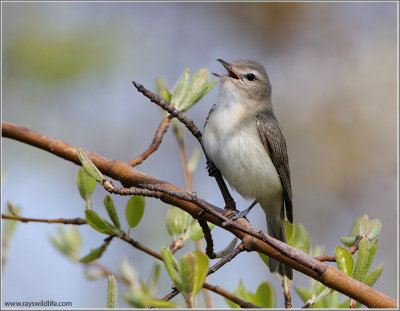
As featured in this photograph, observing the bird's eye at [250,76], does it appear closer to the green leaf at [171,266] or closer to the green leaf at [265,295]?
the green leaf at [265,295]

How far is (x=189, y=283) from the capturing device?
4.79 ft

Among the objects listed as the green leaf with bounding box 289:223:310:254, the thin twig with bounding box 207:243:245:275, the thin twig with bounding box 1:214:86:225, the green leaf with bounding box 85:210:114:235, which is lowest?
the thin twig with bounding box 207:243:245:275

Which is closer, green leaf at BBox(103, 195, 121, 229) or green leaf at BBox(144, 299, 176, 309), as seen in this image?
green leaf at BBox(144, 299, 176, 309)

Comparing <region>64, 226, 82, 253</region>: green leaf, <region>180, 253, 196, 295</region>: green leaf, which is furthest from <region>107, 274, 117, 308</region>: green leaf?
<region>64, 226, 82, 253</region>: green leaf

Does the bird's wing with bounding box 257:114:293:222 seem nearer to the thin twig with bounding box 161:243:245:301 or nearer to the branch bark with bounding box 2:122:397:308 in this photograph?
the branch bark with bounding box 2:122:397:308

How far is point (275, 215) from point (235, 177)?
694mm

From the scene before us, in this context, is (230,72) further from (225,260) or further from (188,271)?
(188,271)

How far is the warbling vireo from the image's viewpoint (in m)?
3.40

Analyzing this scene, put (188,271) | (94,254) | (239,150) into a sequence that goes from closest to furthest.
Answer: (188,271) < (94,254) < (239,150)

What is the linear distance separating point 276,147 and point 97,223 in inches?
72.8

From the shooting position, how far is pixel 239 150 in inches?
135

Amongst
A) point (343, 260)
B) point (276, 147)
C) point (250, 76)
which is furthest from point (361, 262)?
point (250, 76)

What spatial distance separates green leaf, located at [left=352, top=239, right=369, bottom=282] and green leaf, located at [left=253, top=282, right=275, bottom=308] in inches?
15.5

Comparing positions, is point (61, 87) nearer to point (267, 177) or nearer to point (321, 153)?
point (267, 177)
